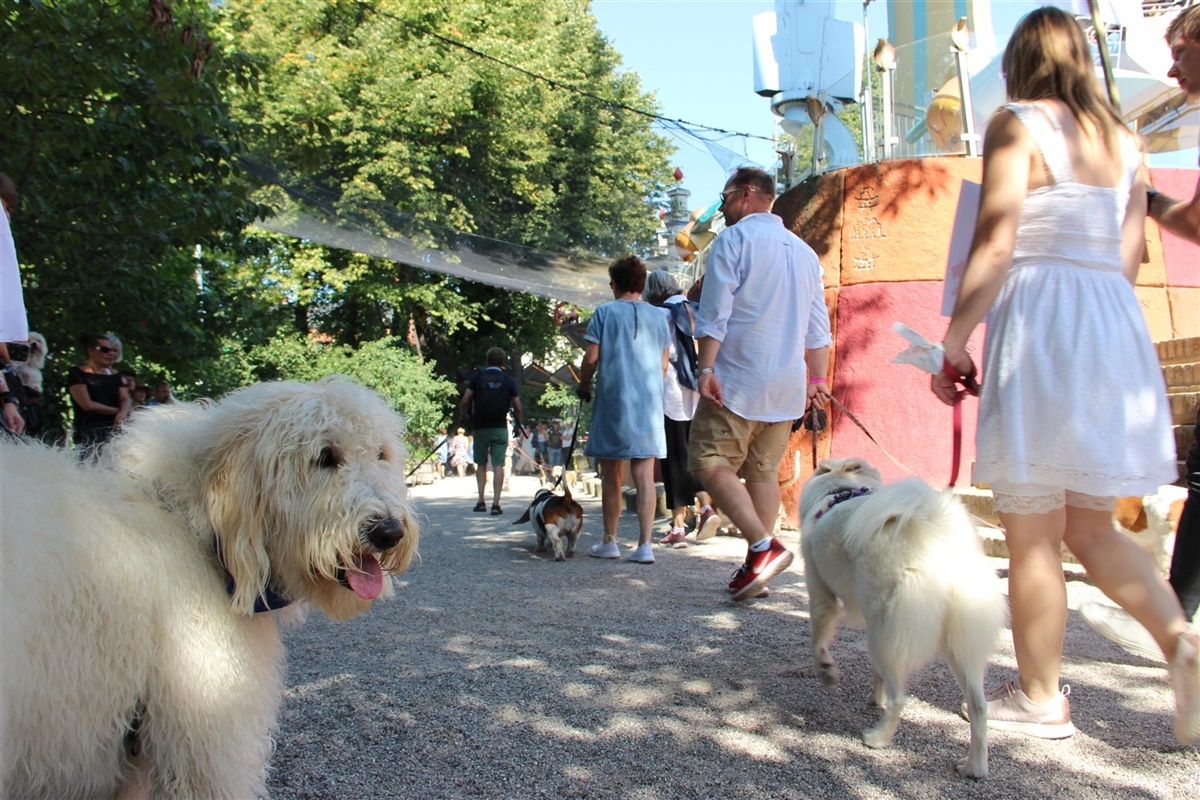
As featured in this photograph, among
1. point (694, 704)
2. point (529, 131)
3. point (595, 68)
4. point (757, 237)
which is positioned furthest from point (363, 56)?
point (694, 704)

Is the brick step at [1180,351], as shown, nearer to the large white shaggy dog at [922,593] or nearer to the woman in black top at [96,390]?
the large white shaggy dog at [922,593]

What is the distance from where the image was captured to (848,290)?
9.20 metres

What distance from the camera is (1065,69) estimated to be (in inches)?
113

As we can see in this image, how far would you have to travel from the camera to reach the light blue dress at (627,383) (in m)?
7.07

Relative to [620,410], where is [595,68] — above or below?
above

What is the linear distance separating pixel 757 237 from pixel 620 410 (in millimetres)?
2334

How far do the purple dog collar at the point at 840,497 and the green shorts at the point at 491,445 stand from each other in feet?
24.8

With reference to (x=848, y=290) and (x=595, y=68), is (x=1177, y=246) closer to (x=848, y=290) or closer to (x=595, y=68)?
(x=848, y=290)

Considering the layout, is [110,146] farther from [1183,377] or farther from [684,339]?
[1183,377]

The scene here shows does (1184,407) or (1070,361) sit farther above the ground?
(1070,361)

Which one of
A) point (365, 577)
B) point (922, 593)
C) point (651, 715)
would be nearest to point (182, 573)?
point (365, 577)

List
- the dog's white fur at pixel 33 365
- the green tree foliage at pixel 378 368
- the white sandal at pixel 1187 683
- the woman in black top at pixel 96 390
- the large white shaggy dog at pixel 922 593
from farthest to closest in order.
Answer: the green tree foliage at pixel 378 368
the woman in black top at pixel 96 390
the dog's white fur at pixel 33 365
the large white shaggy dog at pixel 922 593
the white sandal at pixel 1187 683

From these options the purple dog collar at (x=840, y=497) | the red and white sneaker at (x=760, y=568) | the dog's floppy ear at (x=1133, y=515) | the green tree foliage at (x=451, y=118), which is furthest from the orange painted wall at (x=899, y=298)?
the green tree foliage at (x=451, y=118)

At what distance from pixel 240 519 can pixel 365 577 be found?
0.96ft
